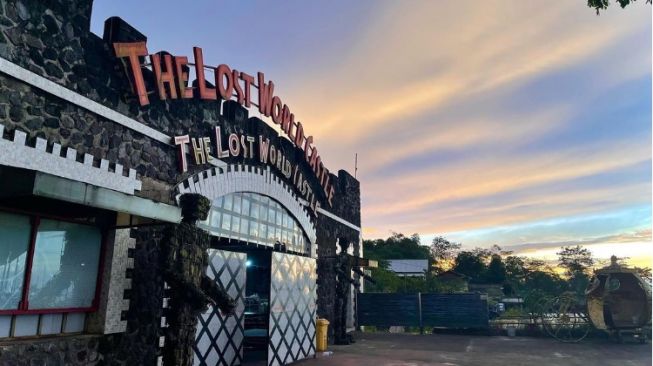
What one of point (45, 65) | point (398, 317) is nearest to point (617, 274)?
point (398, 317)

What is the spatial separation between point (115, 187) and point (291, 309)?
20.3 feet

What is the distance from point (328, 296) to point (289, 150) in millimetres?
6125

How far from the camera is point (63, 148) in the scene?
677cm

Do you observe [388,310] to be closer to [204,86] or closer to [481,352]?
[481,352]

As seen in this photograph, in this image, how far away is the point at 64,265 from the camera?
7.01 m

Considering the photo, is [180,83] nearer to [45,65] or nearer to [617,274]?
[45,65]

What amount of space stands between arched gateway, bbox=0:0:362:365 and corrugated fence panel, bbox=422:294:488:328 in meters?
8.61

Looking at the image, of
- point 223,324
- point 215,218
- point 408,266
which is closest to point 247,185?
point 215,218

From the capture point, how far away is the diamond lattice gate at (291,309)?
1107cm

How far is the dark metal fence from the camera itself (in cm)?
1902

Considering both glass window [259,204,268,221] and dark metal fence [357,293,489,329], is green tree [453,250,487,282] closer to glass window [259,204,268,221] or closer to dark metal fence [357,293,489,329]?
dark metal fence [357,293,489,329]

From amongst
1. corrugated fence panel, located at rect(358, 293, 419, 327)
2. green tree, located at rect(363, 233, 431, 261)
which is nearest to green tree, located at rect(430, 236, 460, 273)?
green tree, located at rect(363, 233, 431, 261)

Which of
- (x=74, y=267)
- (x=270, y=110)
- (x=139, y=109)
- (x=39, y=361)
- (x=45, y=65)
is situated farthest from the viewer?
(x=270, y=110)

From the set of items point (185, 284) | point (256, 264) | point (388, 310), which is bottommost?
point (388, 310)
